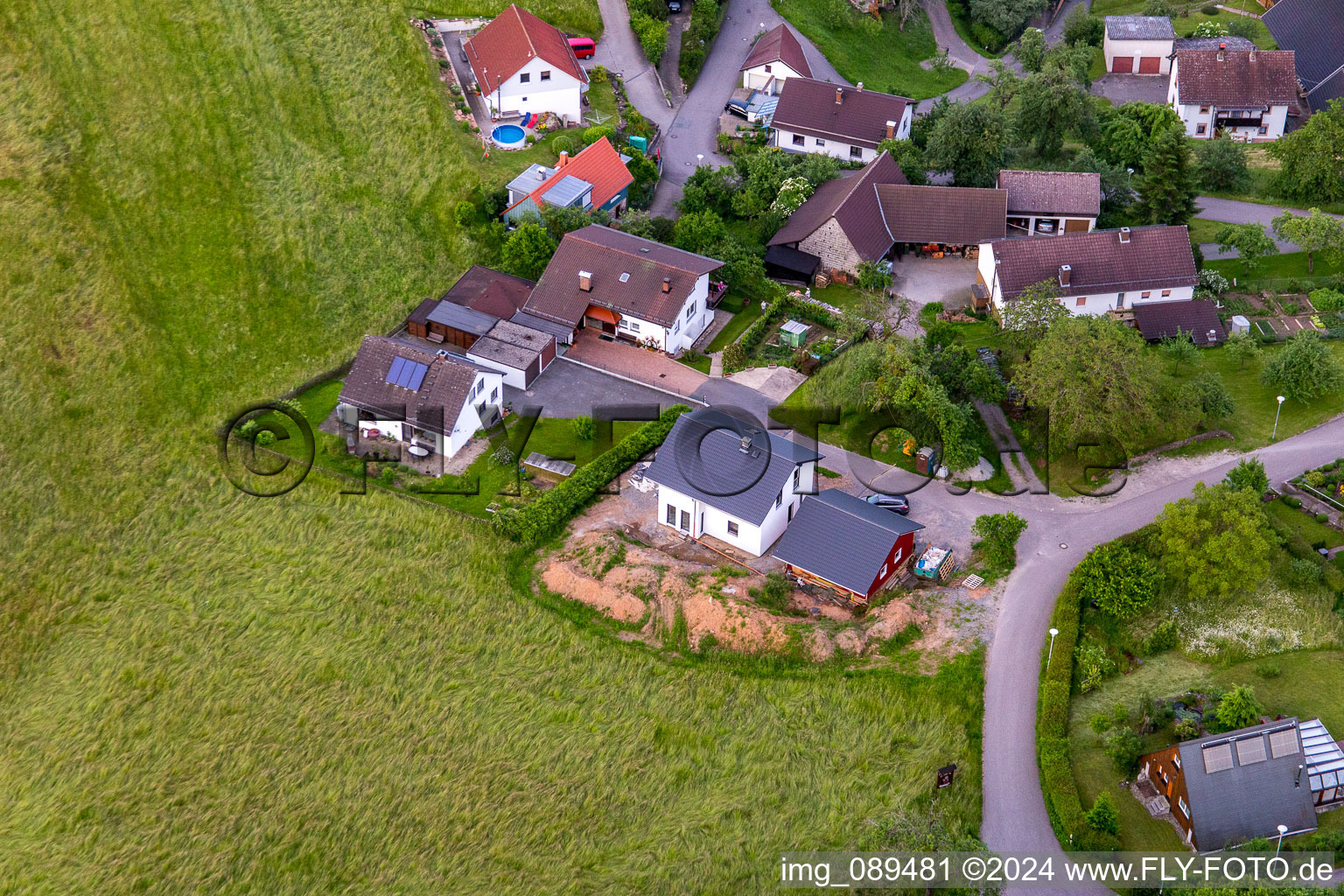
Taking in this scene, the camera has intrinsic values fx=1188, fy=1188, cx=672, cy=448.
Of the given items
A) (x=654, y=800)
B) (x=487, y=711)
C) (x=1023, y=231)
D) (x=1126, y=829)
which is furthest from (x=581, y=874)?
(x=1023, y=231)

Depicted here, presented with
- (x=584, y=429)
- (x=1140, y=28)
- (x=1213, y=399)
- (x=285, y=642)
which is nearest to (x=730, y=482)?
(x=584, y=429)

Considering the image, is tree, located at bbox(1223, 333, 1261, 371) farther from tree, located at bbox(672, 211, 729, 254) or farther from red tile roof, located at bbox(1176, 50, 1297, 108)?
red tile roof, located at bbox(1176, 50, 1297, 108)

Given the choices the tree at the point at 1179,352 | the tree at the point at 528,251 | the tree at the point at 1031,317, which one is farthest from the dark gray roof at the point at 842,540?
the tree at the point at 528,251

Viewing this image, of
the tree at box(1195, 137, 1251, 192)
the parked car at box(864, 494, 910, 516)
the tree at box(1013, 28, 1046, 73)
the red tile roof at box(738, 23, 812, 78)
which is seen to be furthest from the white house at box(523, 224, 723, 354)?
the tree at box(1013, 28, 1046, 73)

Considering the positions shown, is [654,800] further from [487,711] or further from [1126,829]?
[1126,829]

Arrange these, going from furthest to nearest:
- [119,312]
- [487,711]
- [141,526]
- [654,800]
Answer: [119,312] < [141,526] < [487,711] < [654,800]

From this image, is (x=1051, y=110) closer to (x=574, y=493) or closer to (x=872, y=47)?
(x=872, y=47)

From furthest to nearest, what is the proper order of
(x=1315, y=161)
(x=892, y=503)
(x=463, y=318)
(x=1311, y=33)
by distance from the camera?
(x=1311, y=33)
(x=1315, y=161)
(x=463, y=318)
(x=892, y=503)
